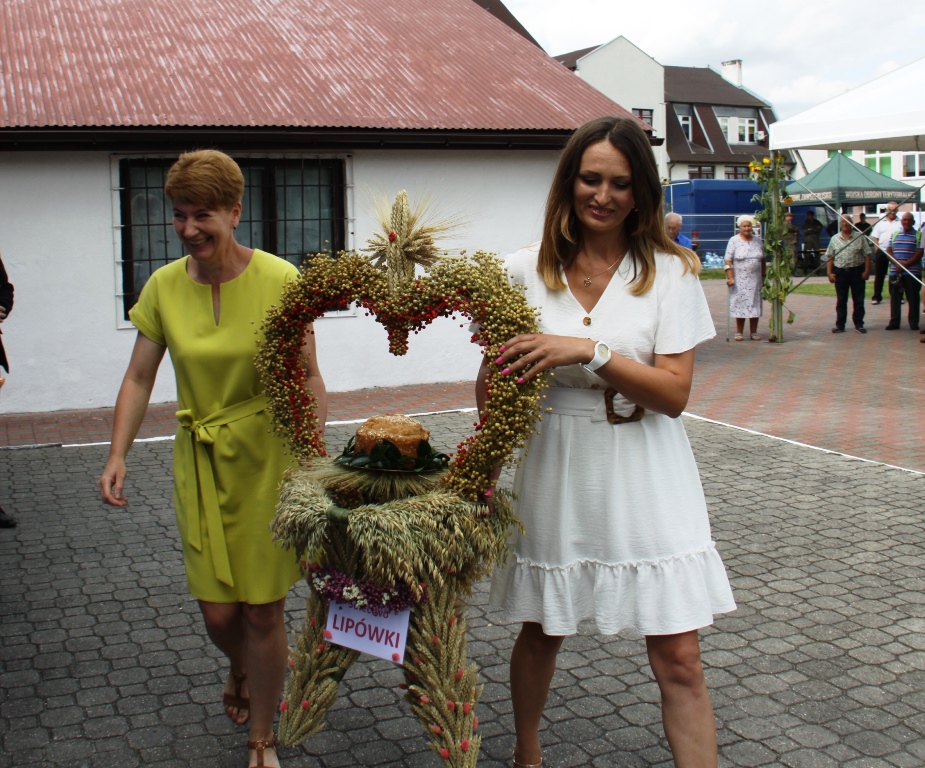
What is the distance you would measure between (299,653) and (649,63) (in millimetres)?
53738

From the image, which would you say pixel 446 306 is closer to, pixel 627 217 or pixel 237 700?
pixel 627 217

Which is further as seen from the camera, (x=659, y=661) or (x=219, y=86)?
(x=219, y=86)

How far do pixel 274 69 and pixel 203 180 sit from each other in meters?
10.2

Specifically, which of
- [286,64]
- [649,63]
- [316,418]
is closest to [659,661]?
[316,418]

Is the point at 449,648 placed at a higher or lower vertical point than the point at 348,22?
lower

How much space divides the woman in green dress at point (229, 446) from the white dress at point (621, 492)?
828 mm

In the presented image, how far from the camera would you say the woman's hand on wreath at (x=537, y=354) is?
2756 millimetres

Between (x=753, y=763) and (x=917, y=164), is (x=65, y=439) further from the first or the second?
(x=917, y=164)

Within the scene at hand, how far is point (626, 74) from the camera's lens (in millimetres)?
52906

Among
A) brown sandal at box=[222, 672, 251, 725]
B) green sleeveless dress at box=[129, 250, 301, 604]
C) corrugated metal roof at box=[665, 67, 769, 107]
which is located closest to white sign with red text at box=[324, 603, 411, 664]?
green sleeveless dress at box=[129, 250, 301, 604]

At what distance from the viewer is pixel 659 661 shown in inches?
122

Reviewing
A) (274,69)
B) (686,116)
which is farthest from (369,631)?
(686,116)

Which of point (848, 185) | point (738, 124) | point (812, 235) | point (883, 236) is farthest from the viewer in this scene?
point (738, 124)

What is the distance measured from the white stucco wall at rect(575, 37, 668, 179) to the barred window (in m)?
41.9
